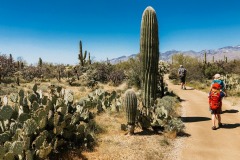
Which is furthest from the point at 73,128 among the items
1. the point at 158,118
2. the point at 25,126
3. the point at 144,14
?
the point at 144,14

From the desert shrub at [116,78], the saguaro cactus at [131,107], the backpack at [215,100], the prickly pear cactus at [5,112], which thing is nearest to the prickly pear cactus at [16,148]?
the prickly pear cactus at [5,112]

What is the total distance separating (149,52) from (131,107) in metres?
2.83

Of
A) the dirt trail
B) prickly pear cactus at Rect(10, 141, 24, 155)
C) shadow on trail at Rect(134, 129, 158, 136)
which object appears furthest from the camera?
shadow on trail at Rect(134, 129, 158, 136)

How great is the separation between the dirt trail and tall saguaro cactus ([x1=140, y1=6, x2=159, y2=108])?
176 centimetres

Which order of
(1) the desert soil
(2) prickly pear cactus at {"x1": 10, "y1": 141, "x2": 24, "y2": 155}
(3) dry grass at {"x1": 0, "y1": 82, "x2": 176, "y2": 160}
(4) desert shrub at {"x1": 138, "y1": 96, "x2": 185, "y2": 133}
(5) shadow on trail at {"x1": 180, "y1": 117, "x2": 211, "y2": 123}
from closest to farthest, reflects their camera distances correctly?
(2) prickly pear cactus at {"x1": 10, "y1": 141, "x2": 24, "y2": 155}, (3) dry grass at {"x1": 0, "y1": 82, "x2": 176, "y2": 160}, (1) the desert soil, (4) desert shrub at {"x1": 138, "y1": 96, "x2": 185, "y2": 133}, (5) shadow on trail at {"x1": 180, "y1": 117, "x2": 211, "y2": 123}

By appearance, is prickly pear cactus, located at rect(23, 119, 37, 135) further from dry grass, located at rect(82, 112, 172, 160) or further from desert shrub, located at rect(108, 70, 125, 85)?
desert shrub, located at rect(108, 70, 125, 85)

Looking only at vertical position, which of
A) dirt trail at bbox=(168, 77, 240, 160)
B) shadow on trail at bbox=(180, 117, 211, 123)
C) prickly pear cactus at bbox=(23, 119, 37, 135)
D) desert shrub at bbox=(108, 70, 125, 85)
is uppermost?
desert shrub at bbox=(108, 70, 125, 85)

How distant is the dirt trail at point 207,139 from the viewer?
7.40m

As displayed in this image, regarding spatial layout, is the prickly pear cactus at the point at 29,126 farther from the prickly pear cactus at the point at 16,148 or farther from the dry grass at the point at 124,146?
the dry grass at the point at 124,146

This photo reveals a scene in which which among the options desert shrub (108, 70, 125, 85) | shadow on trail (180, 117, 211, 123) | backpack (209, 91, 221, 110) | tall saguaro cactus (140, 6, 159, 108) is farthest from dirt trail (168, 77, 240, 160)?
desert shrub (108, 70, 125, 85)

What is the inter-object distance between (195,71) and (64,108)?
73.6 feet

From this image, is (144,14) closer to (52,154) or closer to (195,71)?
(52,154)

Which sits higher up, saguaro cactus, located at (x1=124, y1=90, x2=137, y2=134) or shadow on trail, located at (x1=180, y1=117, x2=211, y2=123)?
saguaro cactus, located at (x1=124, y1=90, x2=137, y2=134)

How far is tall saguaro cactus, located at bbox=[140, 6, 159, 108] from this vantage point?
1063 cm
